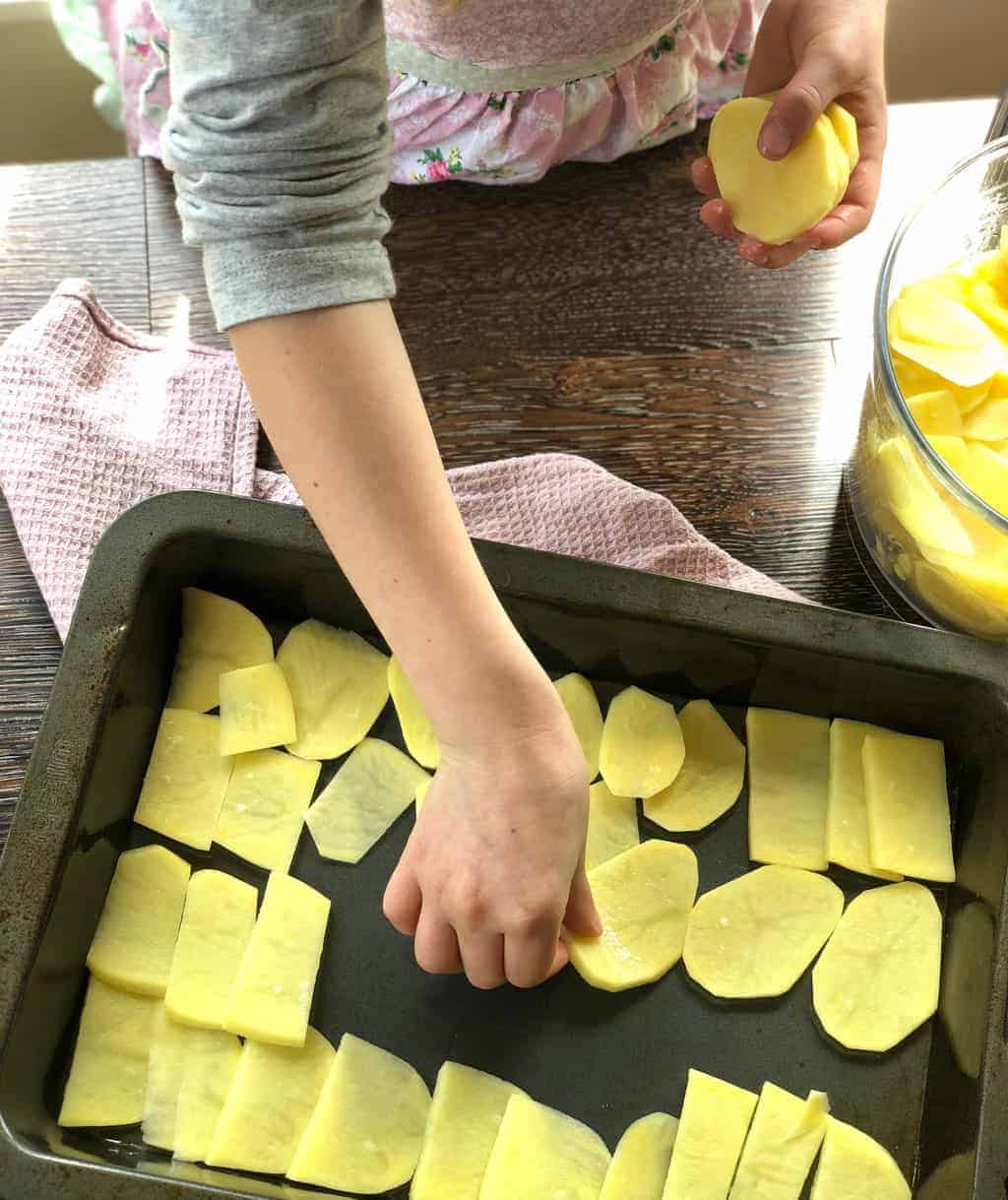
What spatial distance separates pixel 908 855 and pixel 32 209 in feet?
2.47

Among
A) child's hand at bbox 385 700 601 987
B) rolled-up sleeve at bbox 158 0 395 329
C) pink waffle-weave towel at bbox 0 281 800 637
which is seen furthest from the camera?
pink waffle-weave towel at bbox 0 281 800 637

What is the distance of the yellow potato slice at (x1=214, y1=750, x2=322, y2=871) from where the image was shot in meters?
0.74

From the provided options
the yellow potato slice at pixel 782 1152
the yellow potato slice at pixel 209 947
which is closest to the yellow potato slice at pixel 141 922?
the yellow potato slice at pixel 209 947

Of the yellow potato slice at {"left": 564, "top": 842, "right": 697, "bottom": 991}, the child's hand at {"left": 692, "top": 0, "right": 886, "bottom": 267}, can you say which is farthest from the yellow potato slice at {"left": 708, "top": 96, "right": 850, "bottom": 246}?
the yellow potato slice at {"left": 564, "top": 842, "right": 697, "bottom": 991}

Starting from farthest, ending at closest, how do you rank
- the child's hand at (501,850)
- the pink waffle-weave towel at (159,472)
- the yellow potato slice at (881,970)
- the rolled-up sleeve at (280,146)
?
1. the pink waffle-weave towel at (159,472)
2. the yellow potato slice at (881,970)
3. the child's hand at (501,850)
4. the rolled-up sleeve at (280,146)

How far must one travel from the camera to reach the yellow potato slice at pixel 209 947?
0.69m

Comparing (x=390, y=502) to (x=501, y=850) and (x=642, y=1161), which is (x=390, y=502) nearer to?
(x=501, y=850)

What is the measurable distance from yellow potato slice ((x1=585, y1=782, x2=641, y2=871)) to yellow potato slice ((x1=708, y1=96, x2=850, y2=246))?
0.34m

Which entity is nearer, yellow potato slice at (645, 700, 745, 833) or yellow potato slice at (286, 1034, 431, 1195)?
yellow potato slice at (286, 1034, 431, 1195)

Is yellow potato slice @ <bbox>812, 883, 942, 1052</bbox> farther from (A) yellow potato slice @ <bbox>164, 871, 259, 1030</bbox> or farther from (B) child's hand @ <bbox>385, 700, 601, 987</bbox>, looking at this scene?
(A) yellow potato slice @ <bbox>164, 871, 259, 1030</bbox>

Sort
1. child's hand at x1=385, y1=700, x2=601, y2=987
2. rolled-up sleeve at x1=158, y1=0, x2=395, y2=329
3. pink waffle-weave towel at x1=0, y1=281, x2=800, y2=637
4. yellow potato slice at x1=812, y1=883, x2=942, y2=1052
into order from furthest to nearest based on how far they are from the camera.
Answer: pink waffle-weave towel at x1=0, y1=281, x2=800, y2=637, yellow potato slice at x1=812, y1=883, x2=942, y2=1052, child's hand at x1=385, y1=700, x2=601, y2=987, rolled-up sleeve at x1=158, y1=0, x2=395, y2=329

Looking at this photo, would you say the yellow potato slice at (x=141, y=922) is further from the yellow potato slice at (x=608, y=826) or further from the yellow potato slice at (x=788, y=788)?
the yellow potato slice at (x=788, y=788)

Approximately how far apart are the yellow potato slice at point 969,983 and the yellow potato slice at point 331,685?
0.36 m

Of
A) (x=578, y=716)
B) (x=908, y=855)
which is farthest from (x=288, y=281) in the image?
(x=908, y=855)
